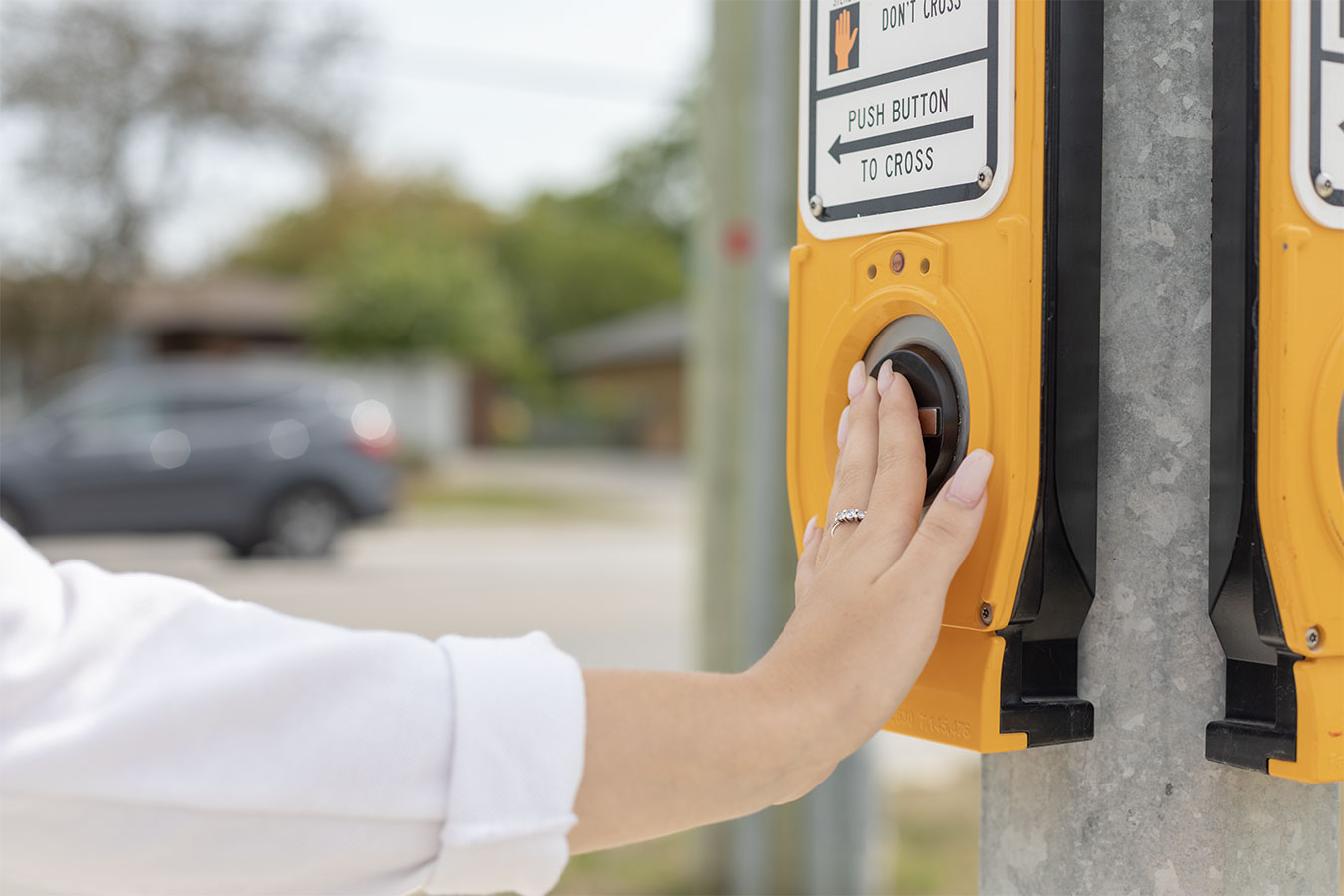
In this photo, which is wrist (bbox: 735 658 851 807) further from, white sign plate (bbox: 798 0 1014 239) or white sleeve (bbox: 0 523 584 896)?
white sign plate (bbox: 798 0 1014 239)

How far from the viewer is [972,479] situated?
0.95 metres

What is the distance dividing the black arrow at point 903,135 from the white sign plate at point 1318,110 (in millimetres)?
224

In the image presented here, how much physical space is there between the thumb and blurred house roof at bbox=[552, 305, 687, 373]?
87.8 ft

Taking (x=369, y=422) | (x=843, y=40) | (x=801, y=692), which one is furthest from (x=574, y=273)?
(x=801, y=692)

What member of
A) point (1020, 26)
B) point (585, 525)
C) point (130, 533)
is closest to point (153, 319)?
point (585, 525)

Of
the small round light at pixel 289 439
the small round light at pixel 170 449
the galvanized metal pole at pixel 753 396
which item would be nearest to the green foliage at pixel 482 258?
the small round light at pixel 289 439

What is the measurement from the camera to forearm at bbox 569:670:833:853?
2.57ft

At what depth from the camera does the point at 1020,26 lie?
37.7 inches

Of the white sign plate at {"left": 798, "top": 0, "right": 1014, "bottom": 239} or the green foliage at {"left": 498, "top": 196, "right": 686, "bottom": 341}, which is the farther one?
the green foliage at {"left": 498, "top": 196, "right": 686, "bottom": 341}

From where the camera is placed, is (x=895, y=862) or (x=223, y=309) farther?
(x=223, y=309)

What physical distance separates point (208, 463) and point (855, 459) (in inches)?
391

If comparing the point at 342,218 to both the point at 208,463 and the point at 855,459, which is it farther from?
the point at 855,459

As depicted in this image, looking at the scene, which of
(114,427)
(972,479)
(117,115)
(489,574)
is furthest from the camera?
(117,115)

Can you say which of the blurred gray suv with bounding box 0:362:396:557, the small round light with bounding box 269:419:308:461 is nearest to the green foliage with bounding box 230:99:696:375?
the blurred gray suv with bounding box 0:362:396:557
